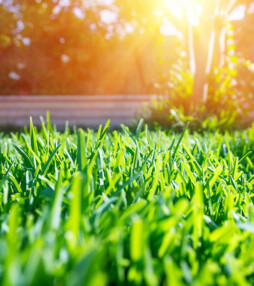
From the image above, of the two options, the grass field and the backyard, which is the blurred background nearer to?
the backyard

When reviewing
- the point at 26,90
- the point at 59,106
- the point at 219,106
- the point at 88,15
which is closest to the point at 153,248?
the point at 219,106

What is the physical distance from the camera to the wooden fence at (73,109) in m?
8.53

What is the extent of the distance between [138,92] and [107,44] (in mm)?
4515

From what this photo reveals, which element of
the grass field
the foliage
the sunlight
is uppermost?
the sunlight

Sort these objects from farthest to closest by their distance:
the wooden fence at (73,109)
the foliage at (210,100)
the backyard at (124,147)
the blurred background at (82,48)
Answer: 1. the blurred background at (82,48)
2. the wooden fence at (73,109)
3. the foliage at (210,100)
4. the backyard at (124,147)

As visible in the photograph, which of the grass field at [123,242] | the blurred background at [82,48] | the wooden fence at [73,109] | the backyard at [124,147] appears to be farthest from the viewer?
the blurred background at [82,48]

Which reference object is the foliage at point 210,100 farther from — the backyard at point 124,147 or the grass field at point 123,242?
the grass field at point 123,242

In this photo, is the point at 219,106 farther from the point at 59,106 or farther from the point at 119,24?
the point at 119,24

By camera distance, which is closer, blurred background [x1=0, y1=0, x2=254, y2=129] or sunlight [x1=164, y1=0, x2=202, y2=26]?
sunlight [x1=164, y1=0, x2=202, y2=26]

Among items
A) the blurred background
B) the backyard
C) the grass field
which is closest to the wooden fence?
the backyard

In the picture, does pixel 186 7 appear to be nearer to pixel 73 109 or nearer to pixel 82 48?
pixel 73 109

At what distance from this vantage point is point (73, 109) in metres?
8.65

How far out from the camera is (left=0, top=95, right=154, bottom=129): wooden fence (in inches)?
336

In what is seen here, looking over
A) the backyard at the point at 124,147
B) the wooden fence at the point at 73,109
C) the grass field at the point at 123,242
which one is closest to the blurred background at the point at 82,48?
the backyard at the point at 124,147
